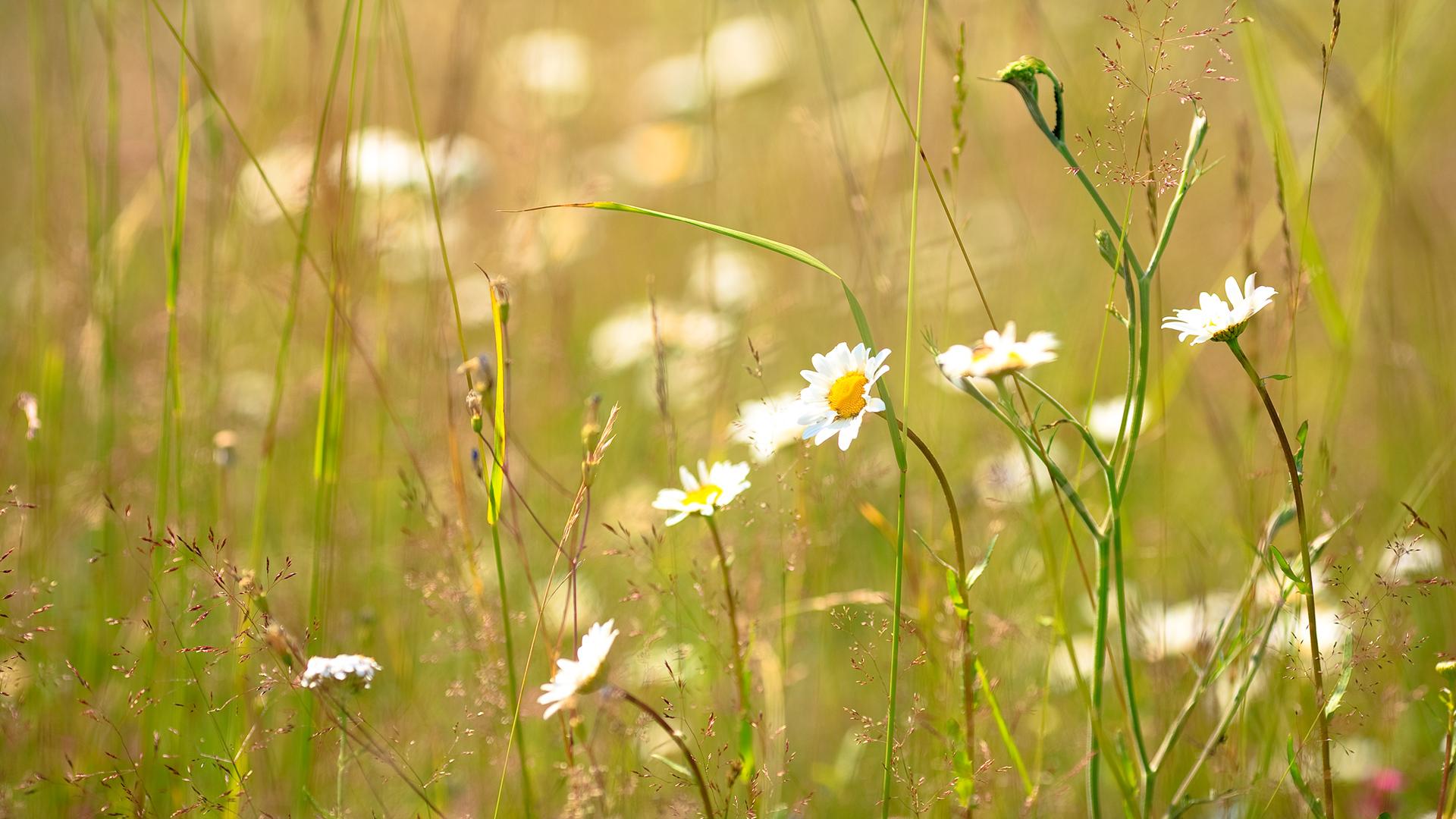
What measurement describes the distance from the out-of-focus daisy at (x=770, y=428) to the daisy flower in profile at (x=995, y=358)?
0.65ft

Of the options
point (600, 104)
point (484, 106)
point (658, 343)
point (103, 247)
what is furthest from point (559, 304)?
point (600, 104)

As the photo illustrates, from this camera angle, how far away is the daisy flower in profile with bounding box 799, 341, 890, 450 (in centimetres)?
106

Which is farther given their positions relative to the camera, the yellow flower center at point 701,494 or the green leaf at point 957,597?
the yellow flower center at point 701,494

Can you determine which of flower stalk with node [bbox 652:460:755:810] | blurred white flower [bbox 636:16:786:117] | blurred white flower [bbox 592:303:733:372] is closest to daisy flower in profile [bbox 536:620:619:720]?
flower stalk with node [bbox 652:460:755:810]

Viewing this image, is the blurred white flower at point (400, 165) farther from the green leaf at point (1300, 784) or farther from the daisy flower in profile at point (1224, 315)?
the green leaf at point (1300, 784)

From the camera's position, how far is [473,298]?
9.47 ft

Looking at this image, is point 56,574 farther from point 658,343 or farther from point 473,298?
point 658,343

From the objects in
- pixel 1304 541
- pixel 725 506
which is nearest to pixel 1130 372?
pixel 1304 541

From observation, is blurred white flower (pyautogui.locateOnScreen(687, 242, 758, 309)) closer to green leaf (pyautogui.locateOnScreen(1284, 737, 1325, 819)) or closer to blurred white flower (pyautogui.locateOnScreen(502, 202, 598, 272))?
blurred white flower (pyautogui.locateOnScreen(502, 202, 598, 272))

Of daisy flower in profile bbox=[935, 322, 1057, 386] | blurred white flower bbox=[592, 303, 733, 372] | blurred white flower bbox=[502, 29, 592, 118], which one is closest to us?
daisy flower in profile bbox=[935, 322, 1057, 386]

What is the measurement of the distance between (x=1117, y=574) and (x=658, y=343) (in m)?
0.62

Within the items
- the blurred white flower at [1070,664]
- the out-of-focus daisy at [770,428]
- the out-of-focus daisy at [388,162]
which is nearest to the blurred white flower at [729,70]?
the out-of-focus daisy at [388,162]

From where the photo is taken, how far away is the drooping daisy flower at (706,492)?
1.20 m

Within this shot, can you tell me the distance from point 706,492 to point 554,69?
283 cm
